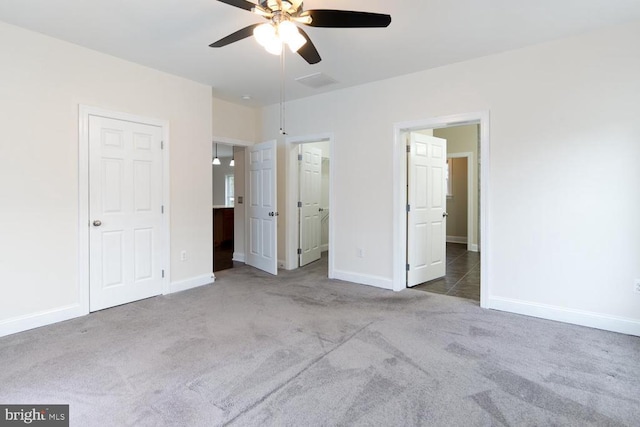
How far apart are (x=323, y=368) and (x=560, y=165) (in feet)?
9.31

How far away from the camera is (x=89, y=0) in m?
2.43

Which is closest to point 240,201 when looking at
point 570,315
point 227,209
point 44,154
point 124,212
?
point 227,209

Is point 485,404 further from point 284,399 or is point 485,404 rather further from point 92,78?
point 92,78

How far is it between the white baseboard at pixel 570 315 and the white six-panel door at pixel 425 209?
107 cm

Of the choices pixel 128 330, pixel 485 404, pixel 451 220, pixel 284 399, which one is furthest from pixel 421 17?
pixel 451 220

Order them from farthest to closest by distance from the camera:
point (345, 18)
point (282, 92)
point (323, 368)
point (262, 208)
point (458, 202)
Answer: point (458, 202), point (262, 208), point (282, 92), point (323, 368), point (345, 18)

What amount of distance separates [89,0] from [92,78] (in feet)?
3.49

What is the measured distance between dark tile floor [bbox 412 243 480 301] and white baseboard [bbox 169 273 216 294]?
2.75 metres

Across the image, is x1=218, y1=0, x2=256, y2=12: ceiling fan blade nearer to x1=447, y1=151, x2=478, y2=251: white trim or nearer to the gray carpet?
the gray carpet

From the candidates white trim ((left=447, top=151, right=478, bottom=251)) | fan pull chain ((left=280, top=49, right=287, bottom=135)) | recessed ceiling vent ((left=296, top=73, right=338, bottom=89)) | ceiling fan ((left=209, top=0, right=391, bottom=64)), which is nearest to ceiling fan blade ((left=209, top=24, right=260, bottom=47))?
ceiling fan ((left=209, top=0, right=391, bottom=64))

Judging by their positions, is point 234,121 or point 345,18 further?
point 234,121

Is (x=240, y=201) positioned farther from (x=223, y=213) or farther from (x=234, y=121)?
(x=223, y=213)

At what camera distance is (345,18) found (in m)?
2.04

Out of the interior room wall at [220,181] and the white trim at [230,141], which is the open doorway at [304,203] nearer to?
the white trim at [230,141]
